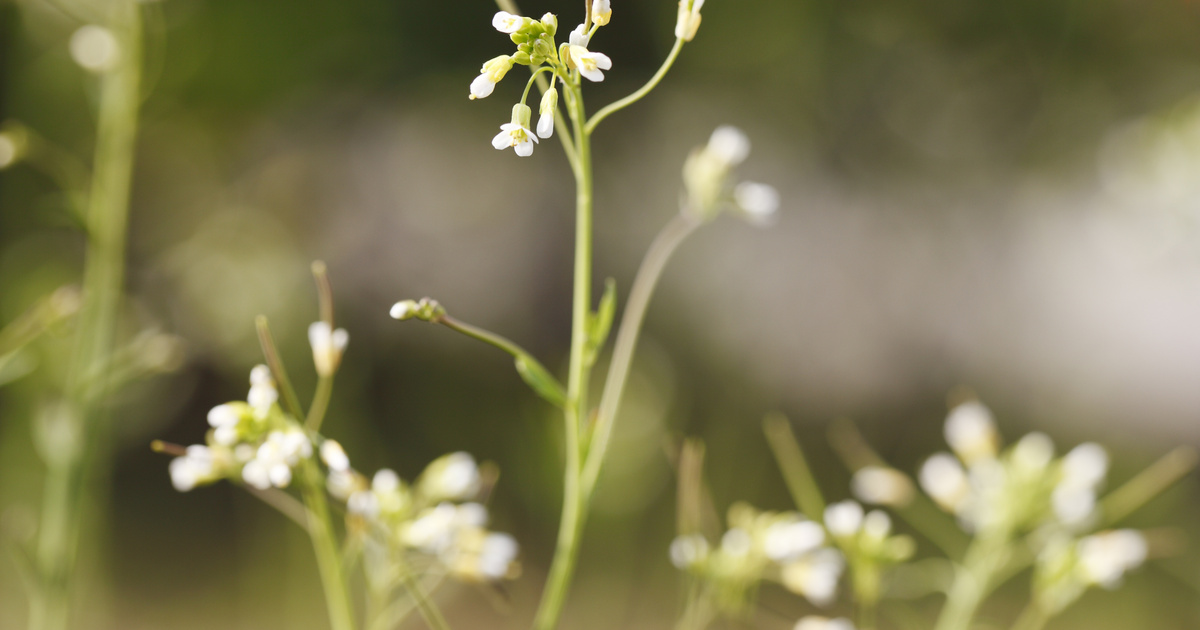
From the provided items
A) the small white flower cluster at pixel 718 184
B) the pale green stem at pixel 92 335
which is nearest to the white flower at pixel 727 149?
the small white flower cluster at pixel 718 184

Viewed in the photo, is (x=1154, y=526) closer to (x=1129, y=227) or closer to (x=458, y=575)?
(x=1129, y=227)

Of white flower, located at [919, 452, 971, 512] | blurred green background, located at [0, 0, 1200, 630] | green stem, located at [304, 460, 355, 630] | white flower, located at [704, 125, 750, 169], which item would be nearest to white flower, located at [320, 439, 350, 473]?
green stem, located at [304, 460, 355, 630]

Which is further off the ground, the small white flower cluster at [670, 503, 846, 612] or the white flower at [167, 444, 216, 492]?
the white flower at [167, 444, 216, 492]

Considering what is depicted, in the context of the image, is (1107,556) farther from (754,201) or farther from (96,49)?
(96,49)

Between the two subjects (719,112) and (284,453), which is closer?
(284,453)

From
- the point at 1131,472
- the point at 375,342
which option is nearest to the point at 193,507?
the point at 375,342

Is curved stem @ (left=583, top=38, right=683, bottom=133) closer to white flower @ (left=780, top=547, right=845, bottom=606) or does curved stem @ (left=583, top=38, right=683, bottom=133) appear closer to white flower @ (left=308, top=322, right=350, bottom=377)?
white flower @ (left=308, top=322, right=350, bottom=377)
